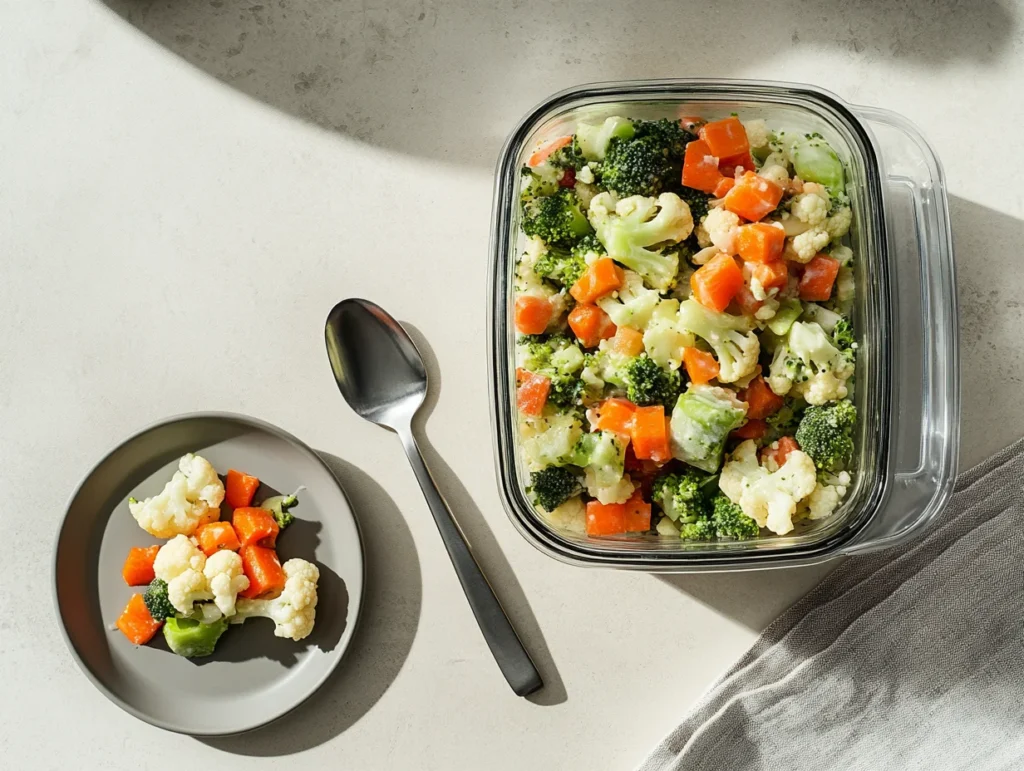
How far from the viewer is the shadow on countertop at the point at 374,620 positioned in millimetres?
1940

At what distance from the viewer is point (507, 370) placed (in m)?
1.62

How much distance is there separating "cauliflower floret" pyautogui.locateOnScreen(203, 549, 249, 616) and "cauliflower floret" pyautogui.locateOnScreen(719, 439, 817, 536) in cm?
103

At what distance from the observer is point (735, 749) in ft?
6.12

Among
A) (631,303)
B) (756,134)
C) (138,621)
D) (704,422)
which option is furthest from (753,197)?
Result: (138,621)

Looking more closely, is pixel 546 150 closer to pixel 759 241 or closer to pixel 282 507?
pixel 759 241

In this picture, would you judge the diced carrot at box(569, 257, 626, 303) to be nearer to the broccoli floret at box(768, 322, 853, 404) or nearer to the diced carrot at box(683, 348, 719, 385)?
the diced carrot at box(683, 348, 719, 385)

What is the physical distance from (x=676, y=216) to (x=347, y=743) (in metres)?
1.36

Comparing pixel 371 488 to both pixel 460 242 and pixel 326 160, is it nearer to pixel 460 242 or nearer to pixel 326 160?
pixel 460 242

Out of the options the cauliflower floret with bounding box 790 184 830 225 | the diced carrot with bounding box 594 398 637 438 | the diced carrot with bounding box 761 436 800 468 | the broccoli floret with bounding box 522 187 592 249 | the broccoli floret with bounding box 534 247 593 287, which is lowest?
the diced carrot with bounding box 761 436 800 468

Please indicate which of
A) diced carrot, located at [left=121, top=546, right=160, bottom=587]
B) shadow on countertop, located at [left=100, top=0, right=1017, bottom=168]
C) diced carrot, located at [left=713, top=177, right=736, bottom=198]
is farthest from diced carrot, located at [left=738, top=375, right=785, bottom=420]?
diced carrot, located at [left=121, top=546, right=160, bottom=587]

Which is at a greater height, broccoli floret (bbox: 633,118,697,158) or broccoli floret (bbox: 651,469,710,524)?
broccoli floret (bbox: 633,118,697,158)

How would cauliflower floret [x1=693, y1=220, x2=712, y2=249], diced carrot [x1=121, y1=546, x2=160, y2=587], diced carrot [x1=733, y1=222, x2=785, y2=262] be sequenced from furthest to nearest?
diced carrot [x1=121, y1=546, x2=160, y2=587] < cauliflower floret [x1=693, y1=220, x2=712, y2=249] < diced carrot [x1=733, y1=222, x2=785, y2=262]

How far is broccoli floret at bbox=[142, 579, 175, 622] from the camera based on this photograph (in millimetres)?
1865

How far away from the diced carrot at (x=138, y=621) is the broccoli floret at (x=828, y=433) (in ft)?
4.69
